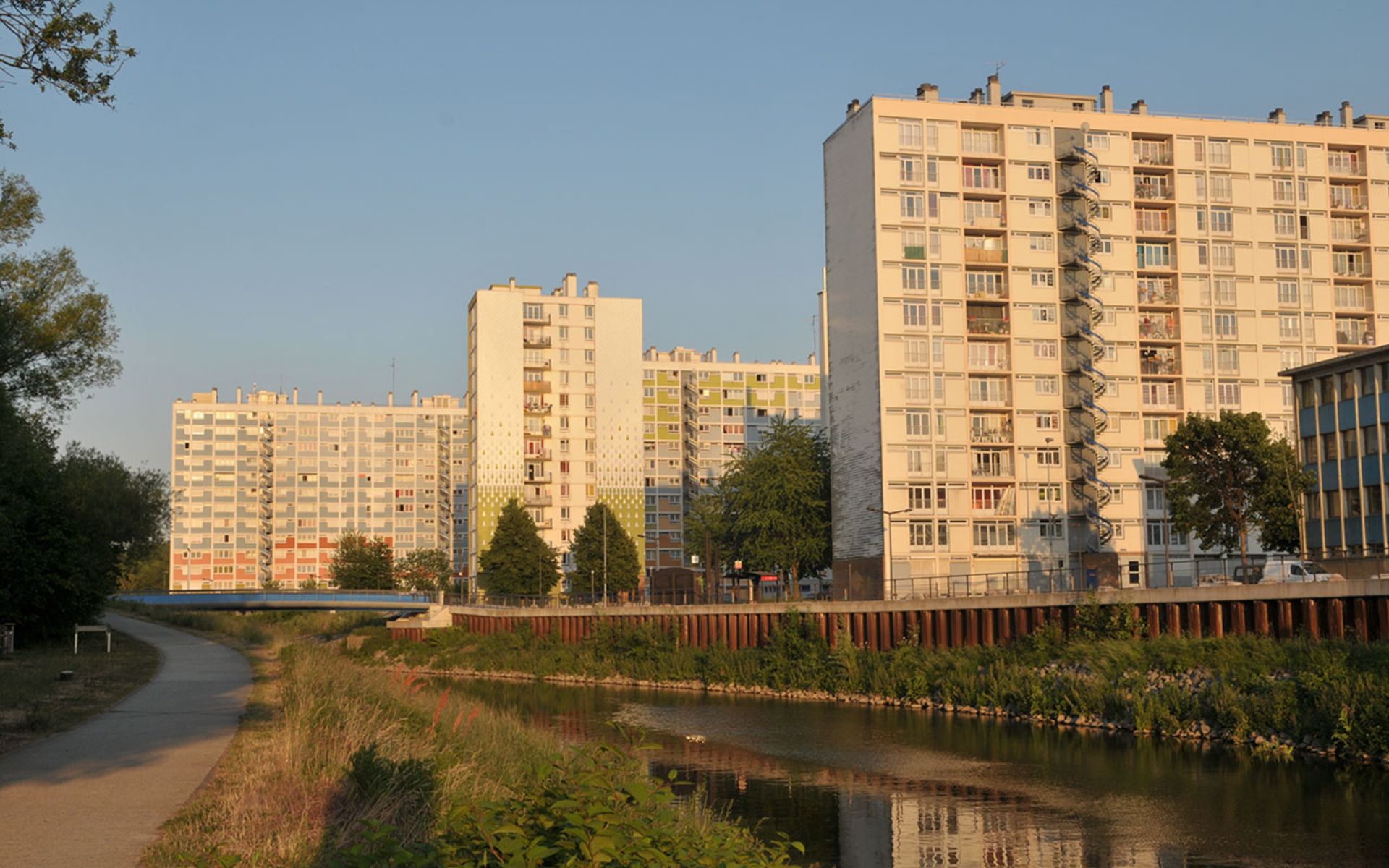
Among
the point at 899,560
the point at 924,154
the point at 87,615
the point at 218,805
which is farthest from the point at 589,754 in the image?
the point at 924,154

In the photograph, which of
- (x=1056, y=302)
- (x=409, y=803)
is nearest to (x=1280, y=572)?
(x=409, y=803)

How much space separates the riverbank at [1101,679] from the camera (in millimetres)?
39125

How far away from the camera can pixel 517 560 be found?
127625mm

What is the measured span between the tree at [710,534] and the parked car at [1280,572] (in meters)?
51.4

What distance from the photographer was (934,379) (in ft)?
311

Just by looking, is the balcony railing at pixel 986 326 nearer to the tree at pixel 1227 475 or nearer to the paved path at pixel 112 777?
the tree at pixel 1227 475

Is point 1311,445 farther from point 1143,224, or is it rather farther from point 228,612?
point 228,612

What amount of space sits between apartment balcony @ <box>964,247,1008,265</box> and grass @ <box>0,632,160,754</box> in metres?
59.7

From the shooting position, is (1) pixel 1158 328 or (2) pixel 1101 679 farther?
(1) pixel 1158 328

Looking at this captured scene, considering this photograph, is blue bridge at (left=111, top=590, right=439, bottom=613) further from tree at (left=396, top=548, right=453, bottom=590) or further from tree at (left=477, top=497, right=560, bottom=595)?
tree at (left=396, top=548, right=453, bottom=590)

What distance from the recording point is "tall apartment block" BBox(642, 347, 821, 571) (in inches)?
6914

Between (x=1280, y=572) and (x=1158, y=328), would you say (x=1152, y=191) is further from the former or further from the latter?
(x=1280, y=572)

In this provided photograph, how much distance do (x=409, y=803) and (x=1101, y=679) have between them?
36950mm

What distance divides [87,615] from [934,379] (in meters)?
55.2
